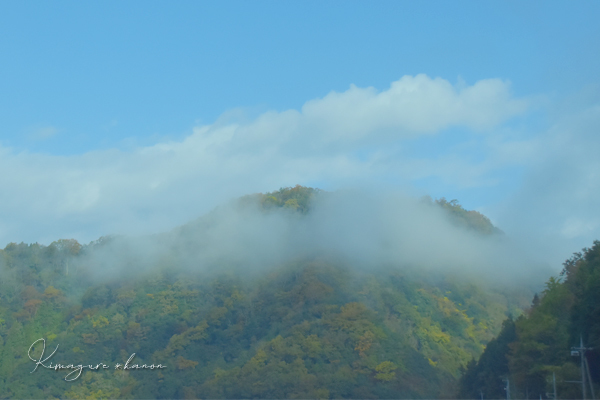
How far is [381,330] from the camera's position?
338 ft

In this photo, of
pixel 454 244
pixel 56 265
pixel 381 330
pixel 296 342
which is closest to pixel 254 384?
pixel 296 342

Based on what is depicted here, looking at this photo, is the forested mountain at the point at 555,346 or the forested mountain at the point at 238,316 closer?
the forested mountain at the point at 555,346

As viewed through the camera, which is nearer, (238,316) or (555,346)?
(555,346)

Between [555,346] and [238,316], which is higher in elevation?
[238,316]

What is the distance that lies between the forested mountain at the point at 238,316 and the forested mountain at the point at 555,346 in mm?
4521

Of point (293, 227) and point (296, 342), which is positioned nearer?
point (296, 342)

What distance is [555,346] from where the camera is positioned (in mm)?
52094

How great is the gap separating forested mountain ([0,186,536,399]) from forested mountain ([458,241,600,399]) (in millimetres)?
4521

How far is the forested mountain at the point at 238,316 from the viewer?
321ft

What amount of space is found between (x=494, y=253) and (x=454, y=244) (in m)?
7.70

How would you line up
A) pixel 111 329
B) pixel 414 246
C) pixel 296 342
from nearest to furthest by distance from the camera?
pixel 296 342 < pixel 111 329 < pixel 414 246

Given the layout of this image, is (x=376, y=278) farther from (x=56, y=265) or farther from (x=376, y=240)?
(x=56, y=265)

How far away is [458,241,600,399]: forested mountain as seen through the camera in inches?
1789

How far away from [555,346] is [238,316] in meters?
71.2
